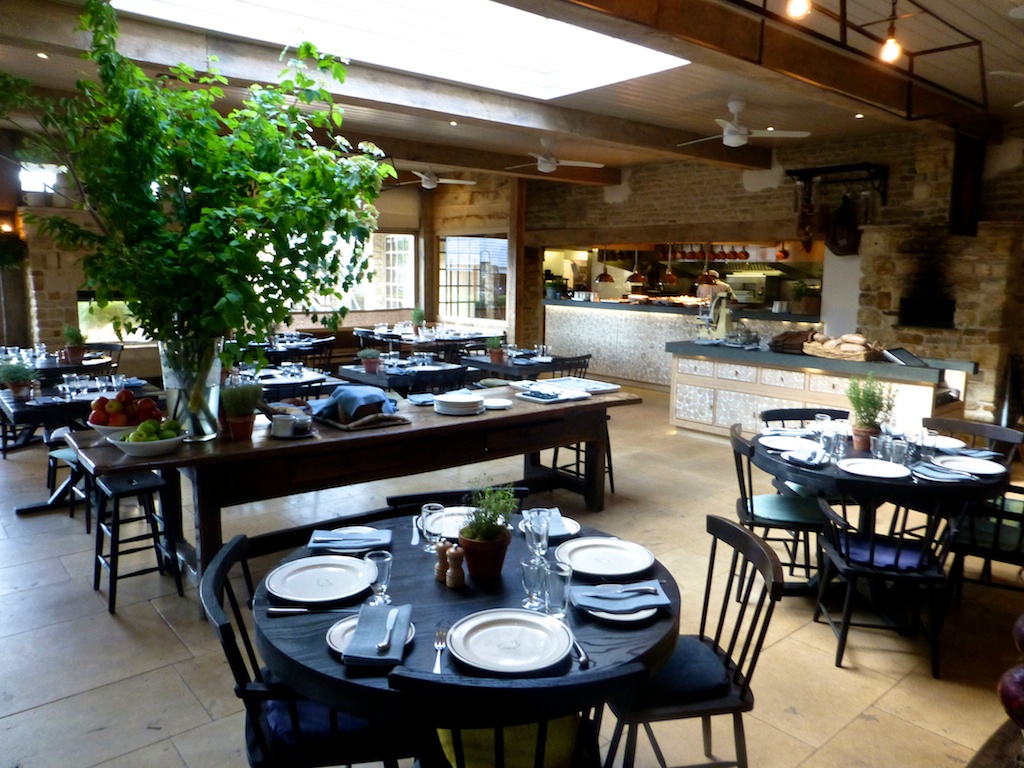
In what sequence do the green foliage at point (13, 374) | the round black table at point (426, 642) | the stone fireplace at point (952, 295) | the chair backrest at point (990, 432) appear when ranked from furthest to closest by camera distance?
the stone fireplace at point (952, 295)
the green foliage at point (13, 374)
the chair backrest at point (990, 432)
the round black table at point (426, 642)

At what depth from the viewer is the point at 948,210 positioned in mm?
7629

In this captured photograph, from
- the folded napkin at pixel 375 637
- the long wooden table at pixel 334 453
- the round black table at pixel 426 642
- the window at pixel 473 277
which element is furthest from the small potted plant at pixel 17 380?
the window at pixel 473 277

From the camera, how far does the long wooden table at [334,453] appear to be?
335cm

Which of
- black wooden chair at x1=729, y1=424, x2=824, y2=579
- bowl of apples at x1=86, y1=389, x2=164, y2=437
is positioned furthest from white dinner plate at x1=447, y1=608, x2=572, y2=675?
bowl of apples at x1=86, y1=389, x2=164, y2=437

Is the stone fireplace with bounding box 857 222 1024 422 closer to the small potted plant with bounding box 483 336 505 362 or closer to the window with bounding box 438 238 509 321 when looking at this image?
the small potted plant with bounding box 483 336 505 362

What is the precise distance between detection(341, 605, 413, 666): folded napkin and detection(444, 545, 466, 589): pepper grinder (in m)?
0.18

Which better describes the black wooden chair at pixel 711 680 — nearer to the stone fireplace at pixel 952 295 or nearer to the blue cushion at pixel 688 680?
the blue cushion at pixel 688 680

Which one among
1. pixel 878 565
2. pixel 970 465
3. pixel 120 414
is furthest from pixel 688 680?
pixel 120 414

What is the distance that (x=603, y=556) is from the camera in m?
2.37

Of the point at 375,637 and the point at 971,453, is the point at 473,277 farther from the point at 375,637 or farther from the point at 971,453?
the point at 375,637

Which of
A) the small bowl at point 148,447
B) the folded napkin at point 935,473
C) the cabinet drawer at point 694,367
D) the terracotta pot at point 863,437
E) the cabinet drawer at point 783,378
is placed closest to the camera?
the small bowl at point 148,447

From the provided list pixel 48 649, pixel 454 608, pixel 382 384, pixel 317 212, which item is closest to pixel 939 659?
pixel 454 608

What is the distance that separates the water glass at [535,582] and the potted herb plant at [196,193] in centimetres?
142

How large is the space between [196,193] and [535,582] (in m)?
2.11
